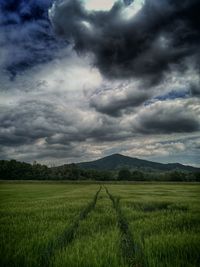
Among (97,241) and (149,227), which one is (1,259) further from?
(149,227)

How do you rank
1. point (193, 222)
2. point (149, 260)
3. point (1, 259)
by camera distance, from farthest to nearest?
point (193, 222) < point (1, 259) < point (149, 260)

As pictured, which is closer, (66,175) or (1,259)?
(1,259)

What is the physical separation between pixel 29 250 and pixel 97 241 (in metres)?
1.59

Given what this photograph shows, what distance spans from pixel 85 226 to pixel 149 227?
209cm

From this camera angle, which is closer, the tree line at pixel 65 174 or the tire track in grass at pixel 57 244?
the tire track in grass at pixel 57 244

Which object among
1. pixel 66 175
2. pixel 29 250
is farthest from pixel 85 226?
pixel 66 175

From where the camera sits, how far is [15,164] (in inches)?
4609

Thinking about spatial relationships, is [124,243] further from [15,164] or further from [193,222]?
[15,164]

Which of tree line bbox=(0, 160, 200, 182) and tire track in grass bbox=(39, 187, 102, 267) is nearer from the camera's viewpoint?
tire track in grass bbox=(39, 187, 102, 267)

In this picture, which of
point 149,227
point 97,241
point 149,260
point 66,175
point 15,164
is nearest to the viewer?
point 149,260

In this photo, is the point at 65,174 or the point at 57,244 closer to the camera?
the point at 57,244

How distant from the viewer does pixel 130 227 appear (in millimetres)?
7387

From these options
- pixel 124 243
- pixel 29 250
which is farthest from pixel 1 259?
pixel 124 243

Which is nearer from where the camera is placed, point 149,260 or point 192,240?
point 149,260
